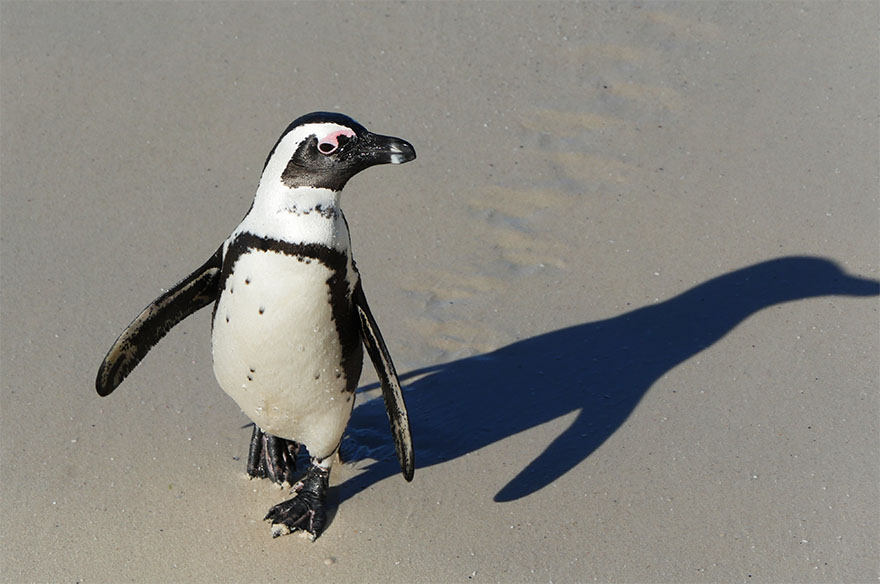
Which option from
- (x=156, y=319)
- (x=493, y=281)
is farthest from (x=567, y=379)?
(x=156, y=319)

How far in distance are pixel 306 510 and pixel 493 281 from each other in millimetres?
1068

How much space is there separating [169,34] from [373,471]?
90.4 inches

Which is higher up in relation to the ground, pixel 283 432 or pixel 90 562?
pixel 283 432

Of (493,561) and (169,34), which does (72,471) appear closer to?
(493,561)

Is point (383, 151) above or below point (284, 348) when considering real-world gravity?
above

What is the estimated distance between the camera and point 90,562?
260 cm

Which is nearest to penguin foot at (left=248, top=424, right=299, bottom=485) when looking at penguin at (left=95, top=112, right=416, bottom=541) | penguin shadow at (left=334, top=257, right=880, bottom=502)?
penguin at (left=95, top=112, right=416, bottom=541)

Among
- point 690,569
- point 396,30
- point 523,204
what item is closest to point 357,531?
point 690,569

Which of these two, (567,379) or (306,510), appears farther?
(567,379)

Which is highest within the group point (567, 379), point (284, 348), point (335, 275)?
point (335, 275)

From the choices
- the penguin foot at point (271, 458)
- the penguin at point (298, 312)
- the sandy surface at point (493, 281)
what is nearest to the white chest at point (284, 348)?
the penguin at point (298, 312)

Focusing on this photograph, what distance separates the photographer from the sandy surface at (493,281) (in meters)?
2.71

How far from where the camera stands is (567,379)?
3178 millimetres

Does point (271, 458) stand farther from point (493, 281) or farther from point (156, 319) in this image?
point (493, 281)
